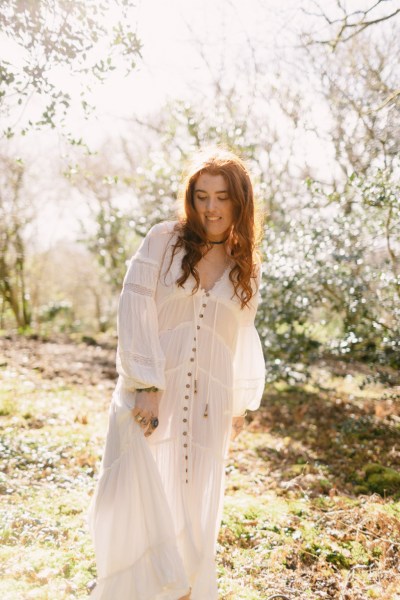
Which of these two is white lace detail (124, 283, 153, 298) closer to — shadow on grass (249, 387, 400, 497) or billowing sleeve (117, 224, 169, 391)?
billowing sleeve (117, 224, 169, 391)

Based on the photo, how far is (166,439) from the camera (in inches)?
105

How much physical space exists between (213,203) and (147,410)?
3.49ft

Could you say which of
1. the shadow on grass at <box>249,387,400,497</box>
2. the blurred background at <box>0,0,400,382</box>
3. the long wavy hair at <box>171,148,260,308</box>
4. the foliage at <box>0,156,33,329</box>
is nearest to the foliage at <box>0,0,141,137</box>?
the blurred background at <box>0,0,400,382</box>

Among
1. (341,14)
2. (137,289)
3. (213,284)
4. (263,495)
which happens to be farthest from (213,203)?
(341,14)

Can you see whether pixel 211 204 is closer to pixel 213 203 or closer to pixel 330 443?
pixel 213 203

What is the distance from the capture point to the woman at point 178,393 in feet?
7.93

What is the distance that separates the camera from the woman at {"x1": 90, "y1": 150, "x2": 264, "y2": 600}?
2418 millimetres

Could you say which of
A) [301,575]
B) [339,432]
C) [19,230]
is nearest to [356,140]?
[339,432]

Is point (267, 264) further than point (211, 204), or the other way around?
point (267, 264)

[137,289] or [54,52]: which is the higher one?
[54,52]

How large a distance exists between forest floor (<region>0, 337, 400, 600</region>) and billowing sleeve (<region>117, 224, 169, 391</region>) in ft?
4.37

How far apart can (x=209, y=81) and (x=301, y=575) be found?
8352 mm

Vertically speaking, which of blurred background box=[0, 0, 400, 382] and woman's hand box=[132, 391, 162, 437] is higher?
blurred background box=[0, 0, 400, 382]

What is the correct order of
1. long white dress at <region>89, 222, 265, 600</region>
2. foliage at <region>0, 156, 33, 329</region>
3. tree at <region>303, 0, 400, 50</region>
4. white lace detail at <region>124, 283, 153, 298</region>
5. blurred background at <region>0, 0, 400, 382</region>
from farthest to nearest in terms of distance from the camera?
foliage at <region>0, 156, 33, 329</region>
tree at <region>303, 0, 400, 50</region>
blurred background at <region>0, 0, 400, 382</region>
white lace detail at <region>124, 283, 153, 298</region>
long white dress at <region>89, 222, 265, 600</region>
